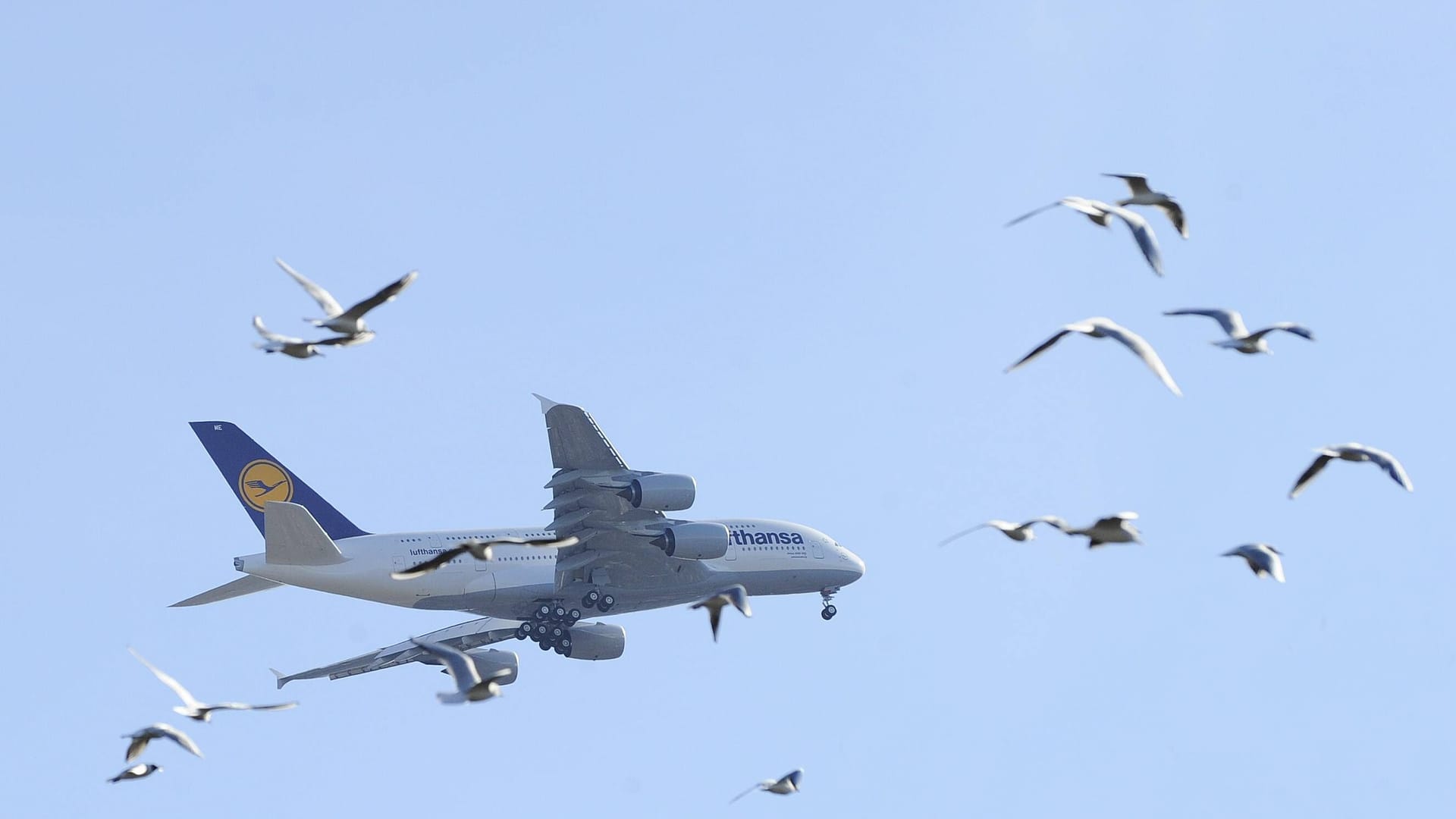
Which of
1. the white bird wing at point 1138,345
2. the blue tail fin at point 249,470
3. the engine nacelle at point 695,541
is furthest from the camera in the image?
the blue tail fin at point 249,470

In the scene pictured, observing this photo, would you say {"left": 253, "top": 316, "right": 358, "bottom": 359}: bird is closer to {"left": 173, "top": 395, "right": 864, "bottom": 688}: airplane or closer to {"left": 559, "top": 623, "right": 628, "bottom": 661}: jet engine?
{"left": 173, "top": 395, "right": 864, "bottom": 688}: airplane

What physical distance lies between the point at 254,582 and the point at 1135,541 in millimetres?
42411

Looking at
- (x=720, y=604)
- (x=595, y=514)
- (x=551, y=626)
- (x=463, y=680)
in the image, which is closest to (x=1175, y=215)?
(x=720, y=604)

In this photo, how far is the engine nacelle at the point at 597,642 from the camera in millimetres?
69188

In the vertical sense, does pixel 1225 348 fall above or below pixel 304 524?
below

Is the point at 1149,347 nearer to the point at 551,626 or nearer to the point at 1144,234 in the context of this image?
the point at 1144,234

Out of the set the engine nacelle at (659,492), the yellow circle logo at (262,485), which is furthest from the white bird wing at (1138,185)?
the yellow circle logo at (262,485)

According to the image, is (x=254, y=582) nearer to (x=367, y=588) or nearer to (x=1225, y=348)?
(x=367, y=588)

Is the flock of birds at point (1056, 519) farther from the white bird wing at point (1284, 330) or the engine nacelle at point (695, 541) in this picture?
the engine nacelle at point (695, 541)

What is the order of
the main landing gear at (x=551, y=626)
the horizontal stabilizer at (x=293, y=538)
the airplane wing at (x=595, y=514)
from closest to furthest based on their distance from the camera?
1. the airplane wing at (x=595, y=514)
2. the horizontal stabilizer at (x=293, y=538)
3. the main landing gear at (x=551, y=626)

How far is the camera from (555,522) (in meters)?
62.5

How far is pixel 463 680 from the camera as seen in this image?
98.5 feet

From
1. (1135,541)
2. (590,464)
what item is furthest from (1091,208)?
(590,464)

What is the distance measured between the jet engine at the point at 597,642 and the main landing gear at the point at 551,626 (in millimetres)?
2073
